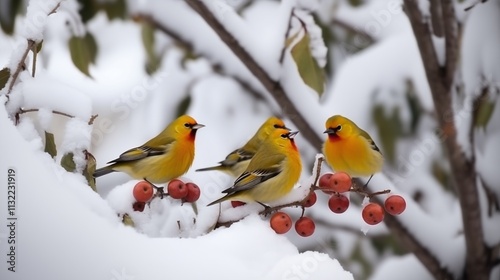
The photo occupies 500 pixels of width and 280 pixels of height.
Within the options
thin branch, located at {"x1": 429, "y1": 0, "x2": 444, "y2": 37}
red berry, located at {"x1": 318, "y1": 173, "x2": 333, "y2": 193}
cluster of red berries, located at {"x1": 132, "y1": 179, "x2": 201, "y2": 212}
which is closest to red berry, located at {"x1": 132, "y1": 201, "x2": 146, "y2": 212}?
cluster of red berries, located at {"x1": 132, "y1": 179, "x2": 201, "y2": 212}

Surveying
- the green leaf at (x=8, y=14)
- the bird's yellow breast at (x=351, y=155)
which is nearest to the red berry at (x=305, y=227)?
the bird's yellow breast at (x=351, y=155)

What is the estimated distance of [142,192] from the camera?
832 mm

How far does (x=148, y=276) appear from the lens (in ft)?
2.33

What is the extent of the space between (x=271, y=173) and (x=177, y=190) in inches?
5.5

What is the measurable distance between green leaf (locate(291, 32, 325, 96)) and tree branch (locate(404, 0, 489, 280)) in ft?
1.13

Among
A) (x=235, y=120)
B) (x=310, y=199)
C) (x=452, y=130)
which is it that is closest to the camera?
(x=310, y=199)

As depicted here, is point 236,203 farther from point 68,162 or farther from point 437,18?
point 437,18

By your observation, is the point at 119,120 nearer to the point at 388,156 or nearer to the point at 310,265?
the point at 388,156

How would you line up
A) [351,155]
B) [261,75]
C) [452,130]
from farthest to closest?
[452,130] < [261,75] < [351,155]

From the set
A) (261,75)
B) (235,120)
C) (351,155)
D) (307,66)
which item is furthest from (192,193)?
(235,120)

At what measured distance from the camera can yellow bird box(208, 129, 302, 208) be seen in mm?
896

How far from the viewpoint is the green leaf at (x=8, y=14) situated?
1.82 m

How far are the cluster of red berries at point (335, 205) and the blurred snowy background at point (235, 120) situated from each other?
0.02 meters

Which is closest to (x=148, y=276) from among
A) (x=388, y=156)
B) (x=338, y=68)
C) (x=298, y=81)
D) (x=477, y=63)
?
(x=298, y=81)
